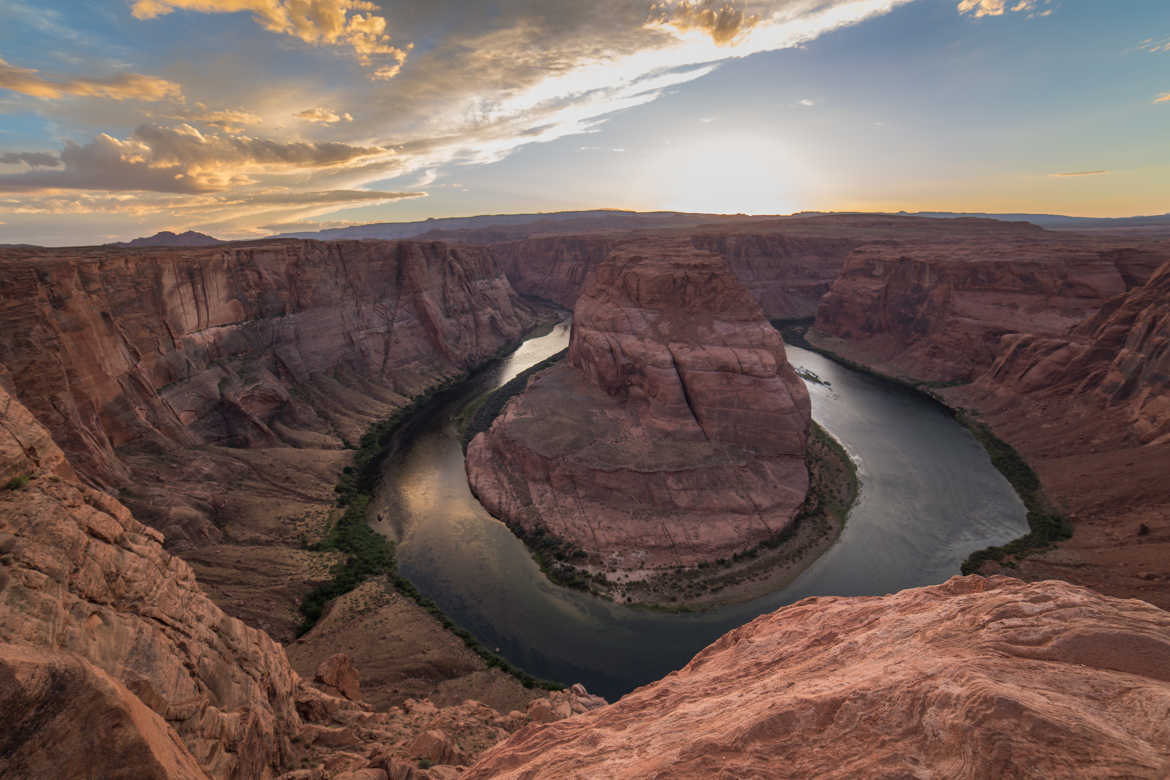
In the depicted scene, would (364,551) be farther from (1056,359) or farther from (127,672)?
(1056,359)

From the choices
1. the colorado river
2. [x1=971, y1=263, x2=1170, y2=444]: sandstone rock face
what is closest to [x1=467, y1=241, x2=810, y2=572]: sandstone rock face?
the colorado river

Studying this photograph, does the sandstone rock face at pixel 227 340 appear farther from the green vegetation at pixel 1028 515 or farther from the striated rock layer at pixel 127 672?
the green vegetation at pixel 1028 515

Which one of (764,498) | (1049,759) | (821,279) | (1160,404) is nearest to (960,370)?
(1160,404)

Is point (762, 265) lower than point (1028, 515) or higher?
higher

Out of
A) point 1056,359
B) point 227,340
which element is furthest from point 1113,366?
point 227,340

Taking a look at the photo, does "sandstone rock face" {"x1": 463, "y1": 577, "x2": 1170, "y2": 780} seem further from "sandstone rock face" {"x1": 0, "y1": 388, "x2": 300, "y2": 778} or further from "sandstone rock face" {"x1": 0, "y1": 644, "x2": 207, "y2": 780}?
"sandstone rock face" {"x1": 0, "y1": 644, "x2": 207, "y2": 780}

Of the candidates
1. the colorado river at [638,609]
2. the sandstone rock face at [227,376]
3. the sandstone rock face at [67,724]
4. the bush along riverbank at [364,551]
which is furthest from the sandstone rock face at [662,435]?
the sandstone rock face at [67,724]
